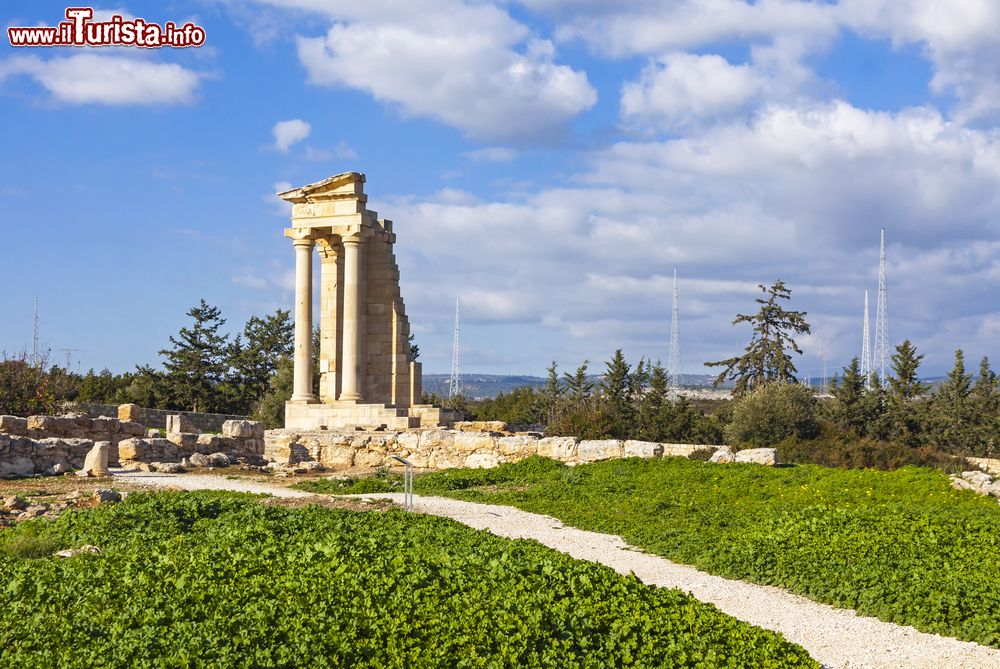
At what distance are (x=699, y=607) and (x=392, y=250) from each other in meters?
23.8

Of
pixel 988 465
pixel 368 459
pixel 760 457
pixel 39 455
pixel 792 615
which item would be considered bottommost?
pixel 792 615

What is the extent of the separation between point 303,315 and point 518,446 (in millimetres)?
9018

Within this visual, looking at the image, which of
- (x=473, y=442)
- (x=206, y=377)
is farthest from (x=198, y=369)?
(x=473, y=442)

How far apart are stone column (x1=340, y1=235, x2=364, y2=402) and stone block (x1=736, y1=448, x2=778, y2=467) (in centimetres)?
1200

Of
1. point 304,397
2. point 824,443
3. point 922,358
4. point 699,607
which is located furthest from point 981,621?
point 922,358

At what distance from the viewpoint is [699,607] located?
9.48 m

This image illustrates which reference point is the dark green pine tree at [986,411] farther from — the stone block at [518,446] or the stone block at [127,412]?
the stone block at [127,412]

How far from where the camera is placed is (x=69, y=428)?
28109 millimetres

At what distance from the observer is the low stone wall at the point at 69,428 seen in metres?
27.1

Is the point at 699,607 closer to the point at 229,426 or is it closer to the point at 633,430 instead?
the point at 229,426

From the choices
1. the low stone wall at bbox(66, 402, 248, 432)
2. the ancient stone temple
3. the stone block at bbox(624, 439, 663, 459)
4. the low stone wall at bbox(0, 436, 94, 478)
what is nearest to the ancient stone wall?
the low stone wall at bbox(0, 436, 94, 478)

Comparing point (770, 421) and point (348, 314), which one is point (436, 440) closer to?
point (348, 314)

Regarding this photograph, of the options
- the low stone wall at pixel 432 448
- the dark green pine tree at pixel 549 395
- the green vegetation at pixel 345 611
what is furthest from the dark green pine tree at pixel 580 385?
the green vegetation at pixel 345 611

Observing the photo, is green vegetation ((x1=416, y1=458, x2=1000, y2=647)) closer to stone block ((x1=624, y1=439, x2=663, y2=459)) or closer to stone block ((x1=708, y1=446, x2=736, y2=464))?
stone block ((x1=624, y1=439, x2=663, y2=459))
